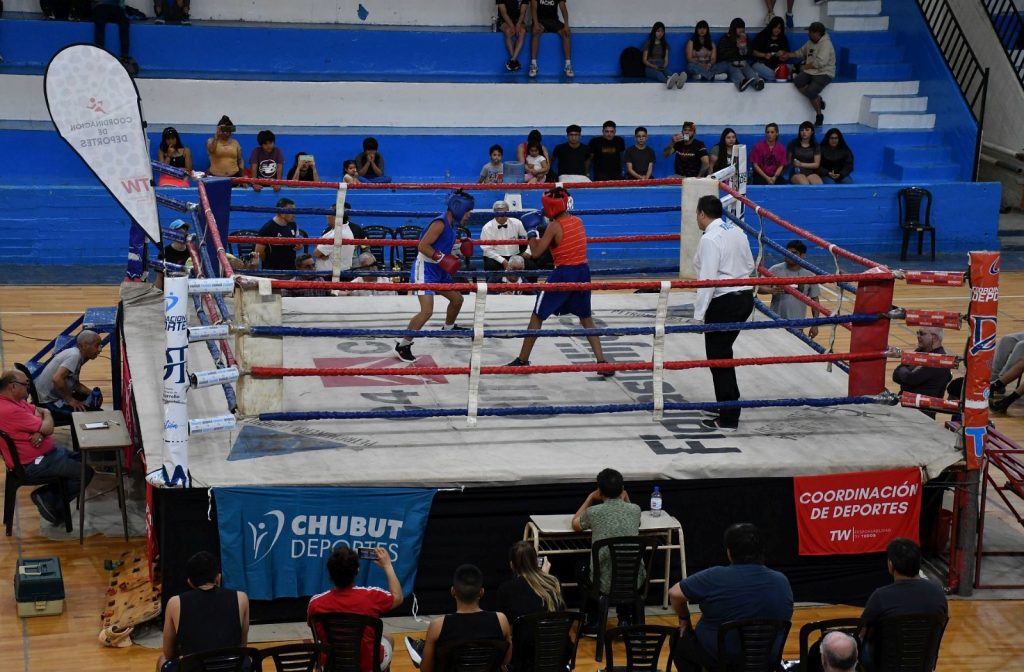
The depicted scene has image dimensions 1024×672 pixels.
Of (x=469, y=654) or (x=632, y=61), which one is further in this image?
(x=632, y=61)

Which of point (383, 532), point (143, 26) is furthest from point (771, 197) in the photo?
point (383, 532)

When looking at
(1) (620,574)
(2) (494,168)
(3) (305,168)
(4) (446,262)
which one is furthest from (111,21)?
(1) (620,574)

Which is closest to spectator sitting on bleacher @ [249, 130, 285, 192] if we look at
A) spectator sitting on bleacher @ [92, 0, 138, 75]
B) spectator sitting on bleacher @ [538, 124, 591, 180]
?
spectator sitting on bleacher @ [92, 0, 138, 75]

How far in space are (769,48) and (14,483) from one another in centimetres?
1298

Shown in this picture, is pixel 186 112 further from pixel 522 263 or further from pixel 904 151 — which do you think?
pixel 904 151

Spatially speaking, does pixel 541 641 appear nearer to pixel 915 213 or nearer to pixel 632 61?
pixel 915 213

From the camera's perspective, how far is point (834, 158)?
16391mm

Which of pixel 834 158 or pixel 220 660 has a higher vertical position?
pixel 834 158

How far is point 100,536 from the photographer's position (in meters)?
7.41

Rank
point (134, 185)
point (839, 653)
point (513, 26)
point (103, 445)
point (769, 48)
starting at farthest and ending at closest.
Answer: point (769, 48) → point (513, 26) → point (103, 445) → point (134, 185) → point (839, 653)

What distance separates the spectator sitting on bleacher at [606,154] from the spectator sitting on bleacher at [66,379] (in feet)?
27.3

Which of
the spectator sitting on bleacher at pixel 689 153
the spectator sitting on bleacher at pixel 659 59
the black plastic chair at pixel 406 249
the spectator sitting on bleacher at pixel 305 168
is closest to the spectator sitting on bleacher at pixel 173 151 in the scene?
the spectator sitting on bleacher at pixel 305 168

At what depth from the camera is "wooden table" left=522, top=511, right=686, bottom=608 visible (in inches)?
244

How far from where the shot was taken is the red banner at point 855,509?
21.6ft
